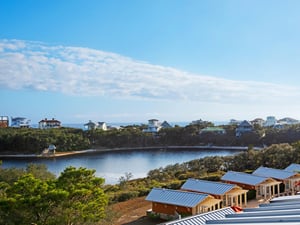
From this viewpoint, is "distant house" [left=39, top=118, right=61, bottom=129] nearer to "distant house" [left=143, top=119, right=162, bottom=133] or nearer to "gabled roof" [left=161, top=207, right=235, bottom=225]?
"distant house" [left=143, top=119, right=162, bottom=133]

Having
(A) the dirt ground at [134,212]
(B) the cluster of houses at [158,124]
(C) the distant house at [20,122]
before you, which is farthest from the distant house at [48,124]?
(A) the dirt ground at [134,212]

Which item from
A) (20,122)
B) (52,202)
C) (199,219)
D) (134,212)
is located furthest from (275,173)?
(20,122)

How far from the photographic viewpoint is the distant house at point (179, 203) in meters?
12.6

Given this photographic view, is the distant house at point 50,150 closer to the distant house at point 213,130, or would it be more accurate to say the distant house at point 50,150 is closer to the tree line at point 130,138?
the tree line at point 130,138

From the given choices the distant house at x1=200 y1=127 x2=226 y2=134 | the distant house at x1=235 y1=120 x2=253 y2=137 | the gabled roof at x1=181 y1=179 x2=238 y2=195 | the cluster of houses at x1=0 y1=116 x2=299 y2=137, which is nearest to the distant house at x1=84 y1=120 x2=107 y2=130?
the cluster of houses at x1=0 y1=116 x2=299 y2=137

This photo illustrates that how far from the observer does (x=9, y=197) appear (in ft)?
26.5

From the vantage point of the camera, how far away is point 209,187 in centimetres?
1463

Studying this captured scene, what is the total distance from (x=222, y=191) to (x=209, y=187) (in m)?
0.67

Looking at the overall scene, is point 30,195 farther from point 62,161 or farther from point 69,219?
point 62,161

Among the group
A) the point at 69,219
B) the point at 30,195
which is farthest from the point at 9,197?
the point at 69,219

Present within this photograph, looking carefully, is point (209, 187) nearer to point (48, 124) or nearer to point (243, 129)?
point (243, 129)

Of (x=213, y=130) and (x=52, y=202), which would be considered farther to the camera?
(x=213, y=130)

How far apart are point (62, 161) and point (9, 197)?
35455mm

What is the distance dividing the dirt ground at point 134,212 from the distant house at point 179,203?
53 cm
